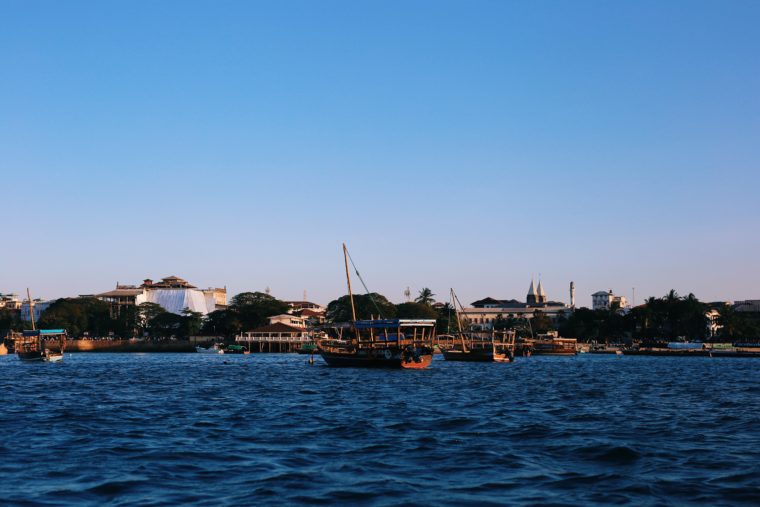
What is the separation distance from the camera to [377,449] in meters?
25.5

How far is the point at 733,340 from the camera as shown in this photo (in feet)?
635

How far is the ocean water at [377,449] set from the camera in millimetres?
18922

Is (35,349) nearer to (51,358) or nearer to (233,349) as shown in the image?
(51,358)

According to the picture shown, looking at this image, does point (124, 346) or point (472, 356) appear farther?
point (124, 346)

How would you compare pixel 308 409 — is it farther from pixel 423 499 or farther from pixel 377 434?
pixel 423 499

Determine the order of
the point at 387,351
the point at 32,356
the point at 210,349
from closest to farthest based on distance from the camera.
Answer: the point at 387,351 → the point at 32,356 → the point at 210,349

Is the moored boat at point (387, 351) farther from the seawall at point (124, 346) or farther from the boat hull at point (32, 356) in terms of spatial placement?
the seawall at point (124, 346)

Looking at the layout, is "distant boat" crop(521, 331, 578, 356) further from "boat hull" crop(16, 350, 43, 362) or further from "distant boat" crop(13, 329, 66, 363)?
"boat hull" crop(16, 350, 43, 362)

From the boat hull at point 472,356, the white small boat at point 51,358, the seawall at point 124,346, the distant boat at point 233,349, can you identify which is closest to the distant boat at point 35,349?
the white small boat at point 51,358

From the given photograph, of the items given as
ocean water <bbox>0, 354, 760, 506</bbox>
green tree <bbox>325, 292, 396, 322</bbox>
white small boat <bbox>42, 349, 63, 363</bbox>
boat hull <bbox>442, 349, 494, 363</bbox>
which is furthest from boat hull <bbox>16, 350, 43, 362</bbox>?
green tree <bbox>325, 292, 396, 322</bbox>

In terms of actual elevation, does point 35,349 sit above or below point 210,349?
above

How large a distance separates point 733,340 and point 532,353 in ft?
202

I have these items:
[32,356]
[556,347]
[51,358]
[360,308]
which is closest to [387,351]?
[51,358]

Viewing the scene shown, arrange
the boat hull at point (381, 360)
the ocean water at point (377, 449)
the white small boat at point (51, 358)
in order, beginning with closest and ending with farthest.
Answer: the ocean water at point (377, 449) < the boat hull at point (381, 360) < the white small boat at point (51, 358)
